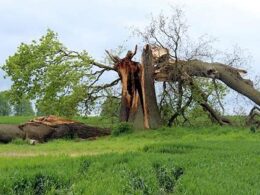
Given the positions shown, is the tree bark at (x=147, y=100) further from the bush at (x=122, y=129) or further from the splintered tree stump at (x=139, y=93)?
the bush at (x=122, y=129)

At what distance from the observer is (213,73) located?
30.0m

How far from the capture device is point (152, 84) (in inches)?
1163

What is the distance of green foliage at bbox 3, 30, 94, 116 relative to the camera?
29.1 m

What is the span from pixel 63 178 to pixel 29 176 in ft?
Answer: 1.87

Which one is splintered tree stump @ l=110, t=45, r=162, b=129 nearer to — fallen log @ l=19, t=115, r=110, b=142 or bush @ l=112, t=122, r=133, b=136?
bush @ l=112, t=122, r=133, b=136

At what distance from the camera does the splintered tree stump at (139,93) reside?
2923 cm

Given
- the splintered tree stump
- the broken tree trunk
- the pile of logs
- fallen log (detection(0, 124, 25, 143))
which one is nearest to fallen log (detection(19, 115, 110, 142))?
the pile of logs

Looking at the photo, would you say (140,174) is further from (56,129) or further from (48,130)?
(56,129)

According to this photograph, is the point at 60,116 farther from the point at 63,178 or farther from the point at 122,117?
the point at 63,178

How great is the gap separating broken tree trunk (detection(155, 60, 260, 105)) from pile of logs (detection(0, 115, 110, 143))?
4.57 meters

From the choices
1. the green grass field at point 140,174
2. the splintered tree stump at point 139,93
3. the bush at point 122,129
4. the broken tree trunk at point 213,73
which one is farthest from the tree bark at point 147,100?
the green grass field at point 140,174

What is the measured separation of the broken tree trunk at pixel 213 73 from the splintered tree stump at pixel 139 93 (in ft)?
2.52

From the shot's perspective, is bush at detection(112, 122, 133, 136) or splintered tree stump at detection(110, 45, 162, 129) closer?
bush at detection(112, 122, 133, 136)

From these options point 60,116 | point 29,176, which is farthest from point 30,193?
point 60,116
